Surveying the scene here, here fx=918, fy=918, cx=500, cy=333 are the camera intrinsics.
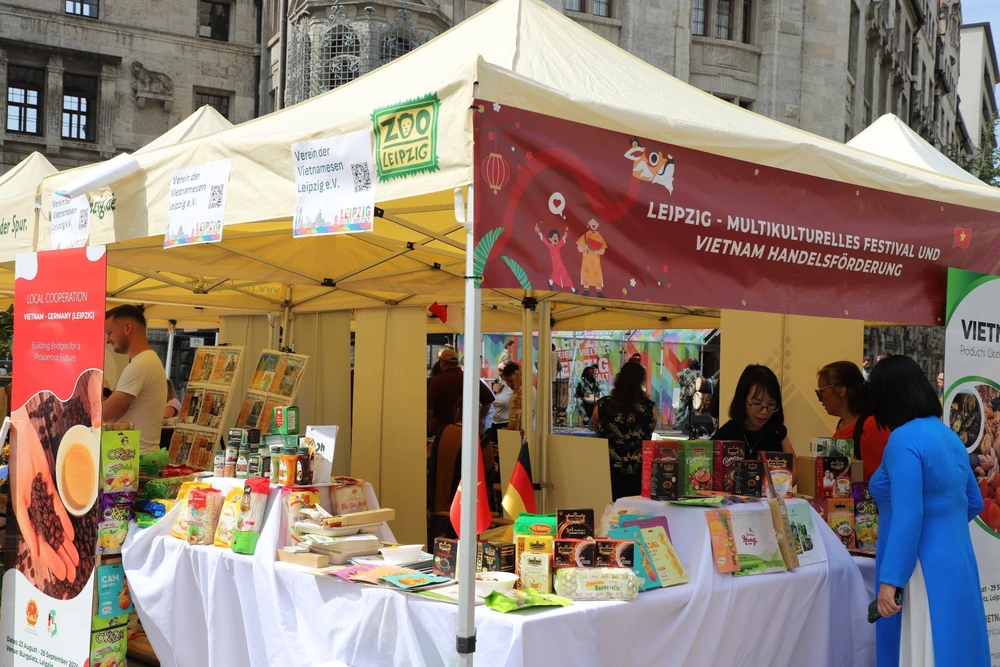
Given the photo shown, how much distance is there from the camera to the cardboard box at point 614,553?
11.2ft

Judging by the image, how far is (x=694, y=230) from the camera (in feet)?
11.2

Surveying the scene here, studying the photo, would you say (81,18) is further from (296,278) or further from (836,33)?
(296,278)

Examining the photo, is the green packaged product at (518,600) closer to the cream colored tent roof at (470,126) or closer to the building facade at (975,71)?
the cream colored tent roof at (470,126)

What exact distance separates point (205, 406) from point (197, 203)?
3.40 m

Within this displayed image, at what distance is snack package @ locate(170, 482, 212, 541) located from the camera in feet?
14.8

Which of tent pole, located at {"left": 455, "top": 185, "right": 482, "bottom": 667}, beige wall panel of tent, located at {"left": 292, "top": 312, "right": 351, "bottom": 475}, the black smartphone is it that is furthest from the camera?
beige wall panel of tent, located at {"left": 292, "top": 312, "right": 351, "bottom": 475}

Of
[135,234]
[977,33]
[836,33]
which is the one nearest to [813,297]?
[135,234]

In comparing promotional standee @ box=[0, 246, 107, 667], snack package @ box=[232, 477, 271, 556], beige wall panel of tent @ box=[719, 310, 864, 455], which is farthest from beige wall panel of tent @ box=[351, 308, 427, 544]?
snack package @ box=[232, 477, 271, 556]

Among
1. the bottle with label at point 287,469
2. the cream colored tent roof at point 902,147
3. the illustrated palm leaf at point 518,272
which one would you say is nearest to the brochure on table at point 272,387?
the bottle with label at point 287,469

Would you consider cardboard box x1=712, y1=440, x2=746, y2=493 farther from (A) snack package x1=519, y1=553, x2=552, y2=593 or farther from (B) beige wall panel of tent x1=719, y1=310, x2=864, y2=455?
(B) beige wall panel of tent x1=719, y1=310, x2=864, y2=455

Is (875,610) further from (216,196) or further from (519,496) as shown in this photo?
(216,196)

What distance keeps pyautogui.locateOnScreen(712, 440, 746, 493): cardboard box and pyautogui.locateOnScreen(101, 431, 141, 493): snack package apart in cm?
287

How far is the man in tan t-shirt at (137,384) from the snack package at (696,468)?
119 inches

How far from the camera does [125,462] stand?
15.1 ft
